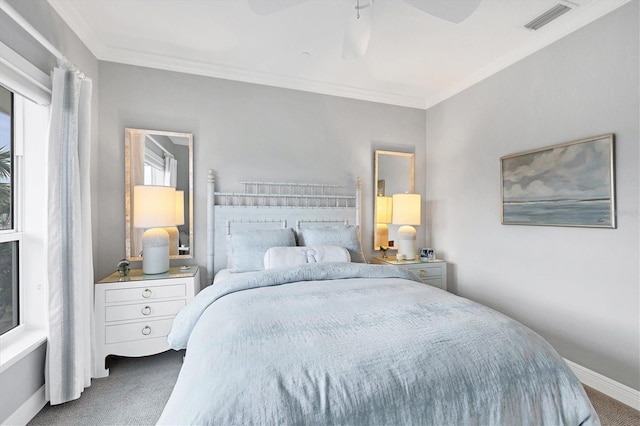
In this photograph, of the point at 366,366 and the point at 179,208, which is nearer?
the point at 366,366

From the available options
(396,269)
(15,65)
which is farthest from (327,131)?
(15,65)

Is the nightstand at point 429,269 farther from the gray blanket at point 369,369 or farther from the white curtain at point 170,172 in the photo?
the white curtain at point 170,172

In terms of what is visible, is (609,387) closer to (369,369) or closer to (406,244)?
(406,244)

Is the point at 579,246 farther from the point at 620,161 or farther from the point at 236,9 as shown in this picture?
the point at 236,9

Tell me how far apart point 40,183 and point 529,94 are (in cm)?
376

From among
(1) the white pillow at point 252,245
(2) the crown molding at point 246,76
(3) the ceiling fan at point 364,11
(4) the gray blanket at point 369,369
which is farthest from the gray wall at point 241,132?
(4) the gray blanket at point 369,369

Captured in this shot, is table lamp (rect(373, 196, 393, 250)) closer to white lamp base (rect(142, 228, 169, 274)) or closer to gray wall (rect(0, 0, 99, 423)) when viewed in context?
white lamp base (rect(142, 228, 169, 274))

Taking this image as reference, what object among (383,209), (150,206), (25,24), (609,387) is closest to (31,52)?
(25,24)

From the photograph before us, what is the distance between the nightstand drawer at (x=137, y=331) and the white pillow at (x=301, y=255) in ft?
3.00

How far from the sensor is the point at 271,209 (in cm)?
313

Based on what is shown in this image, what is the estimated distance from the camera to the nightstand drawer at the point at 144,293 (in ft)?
7.54

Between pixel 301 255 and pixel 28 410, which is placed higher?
pixel 301 255

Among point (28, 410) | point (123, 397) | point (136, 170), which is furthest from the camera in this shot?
point (136, 170)

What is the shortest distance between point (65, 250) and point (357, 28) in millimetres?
2299
